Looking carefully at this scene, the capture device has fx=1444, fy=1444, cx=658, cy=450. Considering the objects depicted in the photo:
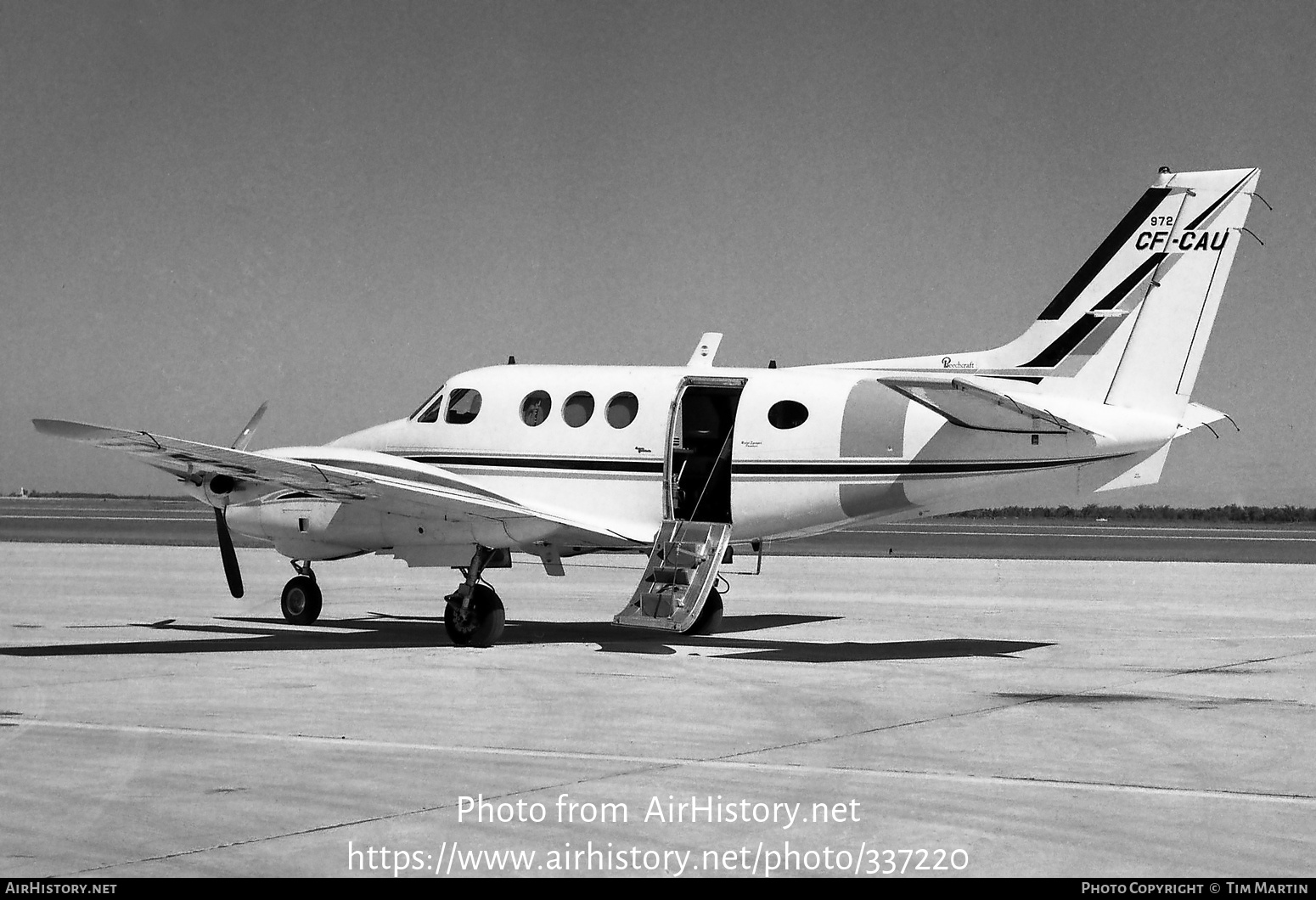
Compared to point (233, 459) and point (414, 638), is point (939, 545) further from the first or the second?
point (233, 459)

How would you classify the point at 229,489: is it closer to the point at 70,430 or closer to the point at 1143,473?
the point at 70,430

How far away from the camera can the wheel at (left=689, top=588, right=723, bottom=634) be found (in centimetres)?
2097

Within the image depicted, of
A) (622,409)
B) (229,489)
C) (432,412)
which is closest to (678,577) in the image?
(622,409)

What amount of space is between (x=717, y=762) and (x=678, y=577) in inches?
324

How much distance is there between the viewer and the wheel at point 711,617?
21.0 m

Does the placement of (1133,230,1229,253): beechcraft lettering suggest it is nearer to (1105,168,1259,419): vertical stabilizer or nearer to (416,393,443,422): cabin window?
(1105,168,1259,419): vertical stabilizer

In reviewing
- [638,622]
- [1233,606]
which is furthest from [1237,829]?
[1233,606]

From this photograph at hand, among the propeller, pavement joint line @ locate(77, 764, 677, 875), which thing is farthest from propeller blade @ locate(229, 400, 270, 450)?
pavement joint line @ locate(77, 764, 677, 875)

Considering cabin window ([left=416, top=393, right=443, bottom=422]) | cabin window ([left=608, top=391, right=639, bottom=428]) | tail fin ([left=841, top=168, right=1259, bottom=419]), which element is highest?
tail fin ([left=841, top=168, right=1259, bottom=419])

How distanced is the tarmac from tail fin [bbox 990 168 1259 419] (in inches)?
137

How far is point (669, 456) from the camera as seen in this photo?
19469mm

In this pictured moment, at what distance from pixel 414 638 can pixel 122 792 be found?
11.4 m

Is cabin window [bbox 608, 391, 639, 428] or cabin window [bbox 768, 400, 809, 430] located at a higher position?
cabin window [bbox 768, 400, 809, 430]

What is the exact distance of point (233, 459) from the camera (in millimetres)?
17688
